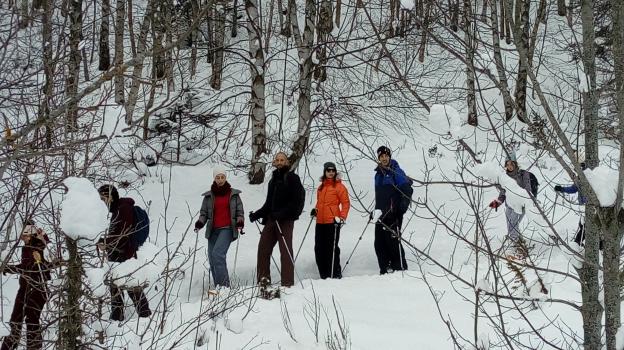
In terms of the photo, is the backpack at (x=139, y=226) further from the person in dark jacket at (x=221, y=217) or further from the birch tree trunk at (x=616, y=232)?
the birch tree trunk at (x=616, y=232)

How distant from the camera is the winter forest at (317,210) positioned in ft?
6.30

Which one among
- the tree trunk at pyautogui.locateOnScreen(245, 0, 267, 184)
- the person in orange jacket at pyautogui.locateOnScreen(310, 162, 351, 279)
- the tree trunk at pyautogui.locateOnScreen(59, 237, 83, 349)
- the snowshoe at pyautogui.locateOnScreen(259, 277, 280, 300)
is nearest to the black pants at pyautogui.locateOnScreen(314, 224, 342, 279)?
the person in orange jacket at pyautogui.locateOnScreen(310, 162, 351, 279)

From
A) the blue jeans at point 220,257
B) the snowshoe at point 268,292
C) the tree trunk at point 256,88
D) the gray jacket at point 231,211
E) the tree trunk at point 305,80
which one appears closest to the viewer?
the snowshoe at point 268,292

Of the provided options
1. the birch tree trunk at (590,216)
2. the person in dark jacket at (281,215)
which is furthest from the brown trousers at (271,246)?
the birch tree trunk at (590,216)

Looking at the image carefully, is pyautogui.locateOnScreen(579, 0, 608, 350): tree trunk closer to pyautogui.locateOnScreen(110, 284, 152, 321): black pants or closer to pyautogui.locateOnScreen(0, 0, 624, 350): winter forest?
pyautogui.locateOnScreen(0, 0, 624, 350): winter forest

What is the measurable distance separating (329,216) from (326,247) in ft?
1.37

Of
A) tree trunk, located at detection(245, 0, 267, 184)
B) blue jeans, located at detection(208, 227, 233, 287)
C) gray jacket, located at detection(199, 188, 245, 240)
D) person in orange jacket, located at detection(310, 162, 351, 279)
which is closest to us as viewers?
blue jeans, located at detection(208, 227, 233, 287)

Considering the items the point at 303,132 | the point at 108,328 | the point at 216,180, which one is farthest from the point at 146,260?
the point at 303,132

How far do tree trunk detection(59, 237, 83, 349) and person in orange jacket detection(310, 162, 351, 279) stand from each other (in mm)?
4763

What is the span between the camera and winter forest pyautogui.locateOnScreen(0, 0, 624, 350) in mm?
1919

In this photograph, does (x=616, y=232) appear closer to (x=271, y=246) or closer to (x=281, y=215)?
(x=281, y=215)

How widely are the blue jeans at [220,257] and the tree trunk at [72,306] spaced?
13.4 ft

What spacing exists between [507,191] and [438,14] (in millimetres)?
651

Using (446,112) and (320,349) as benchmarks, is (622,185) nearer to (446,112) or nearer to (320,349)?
(446,112)
